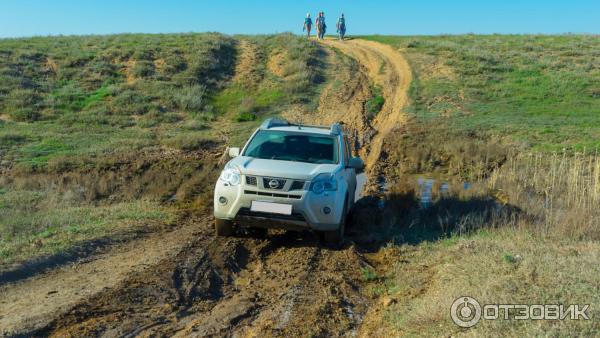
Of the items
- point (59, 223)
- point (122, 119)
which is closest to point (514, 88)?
point (122, 119)

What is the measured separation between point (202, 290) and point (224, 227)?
6.63 feet

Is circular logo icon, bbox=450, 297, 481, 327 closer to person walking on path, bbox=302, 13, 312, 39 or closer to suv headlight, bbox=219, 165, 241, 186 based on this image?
suv headlight, bbox=219, 165, 241, 186

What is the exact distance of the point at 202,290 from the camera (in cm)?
639

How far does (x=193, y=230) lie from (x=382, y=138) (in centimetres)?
1075

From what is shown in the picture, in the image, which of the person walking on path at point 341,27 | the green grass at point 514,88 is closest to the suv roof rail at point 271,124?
the green grass at point 514,88

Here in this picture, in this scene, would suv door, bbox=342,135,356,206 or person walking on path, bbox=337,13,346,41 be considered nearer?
suv door, bbox=342,135,356,206

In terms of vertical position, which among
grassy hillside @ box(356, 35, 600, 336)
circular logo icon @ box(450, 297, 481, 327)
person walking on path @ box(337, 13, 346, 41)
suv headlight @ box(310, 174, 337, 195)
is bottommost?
grassy hillside @ box(356, 35, 600, 336)

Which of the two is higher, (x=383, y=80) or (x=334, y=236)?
(x=383, y=80)

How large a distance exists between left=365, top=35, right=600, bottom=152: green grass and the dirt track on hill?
11942 mm

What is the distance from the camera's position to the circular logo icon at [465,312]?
4828mm

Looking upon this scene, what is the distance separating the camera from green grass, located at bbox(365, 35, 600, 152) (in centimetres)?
2006

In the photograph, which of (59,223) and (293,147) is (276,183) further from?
(59,223)

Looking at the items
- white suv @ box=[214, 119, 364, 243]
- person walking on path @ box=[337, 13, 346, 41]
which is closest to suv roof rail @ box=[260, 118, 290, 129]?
white suv @ box=[214, 119, 364, 243]

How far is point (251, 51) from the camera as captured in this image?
33.7m
